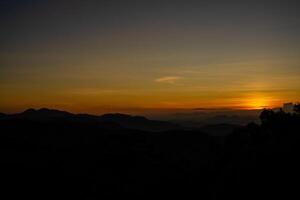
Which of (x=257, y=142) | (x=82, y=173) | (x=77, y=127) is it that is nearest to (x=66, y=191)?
(x=82, y=173)

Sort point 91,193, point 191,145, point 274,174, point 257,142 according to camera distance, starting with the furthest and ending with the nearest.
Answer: point 191,145
point 91,193
point 257,142
point 274,174

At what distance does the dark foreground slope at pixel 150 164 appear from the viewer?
74.3ft

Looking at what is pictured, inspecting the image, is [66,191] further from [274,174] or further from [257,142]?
[274,174]

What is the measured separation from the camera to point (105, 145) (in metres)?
81.9

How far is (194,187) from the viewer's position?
34594 mm

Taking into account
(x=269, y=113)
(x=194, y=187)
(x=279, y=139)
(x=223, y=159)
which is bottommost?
(x=194, y=187)

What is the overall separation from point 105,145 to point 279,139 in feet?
199

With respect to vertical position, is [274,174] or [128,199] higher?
[274,174]

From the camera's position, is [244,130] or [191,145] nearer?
[244,130]

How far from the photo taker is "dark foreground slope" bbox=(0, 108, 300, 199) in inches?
892

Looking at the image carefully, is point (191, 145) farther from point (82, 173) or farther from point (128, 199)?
point (128, 199)

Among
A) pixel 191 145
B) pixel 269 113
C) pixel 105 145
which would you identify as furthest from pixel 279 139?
pixel 191 145

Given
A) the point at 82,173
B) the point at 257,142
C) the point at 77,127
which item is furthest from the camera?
the point at 77,127

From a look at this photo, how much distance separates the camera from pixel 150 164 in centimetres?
6675
